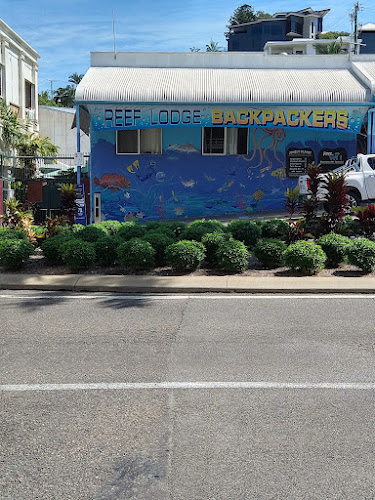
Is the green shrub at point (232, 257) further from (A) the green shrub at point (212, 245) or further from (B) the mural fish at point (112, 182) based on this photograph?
(B) the mural fish at point (112, 182)

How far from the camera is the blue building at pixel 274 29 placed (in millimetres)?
70625

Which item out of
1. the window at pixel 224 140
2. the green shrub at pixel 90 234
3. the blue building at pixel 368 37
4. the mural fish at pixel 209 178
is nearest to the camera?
the green shrub at pixel 90 234

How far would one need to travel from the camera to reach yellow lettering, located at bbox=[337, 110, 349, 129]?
19391mm

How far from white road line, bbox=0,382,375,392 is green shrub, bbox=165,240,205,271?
4888mm

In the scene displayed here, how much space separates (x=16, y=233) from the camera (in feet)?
36.8

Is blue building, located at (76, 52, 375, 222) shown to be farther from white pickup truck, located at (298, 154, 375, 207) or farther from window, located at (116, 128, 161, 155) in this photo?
white pickup truck, located at (298, 154, 375, 207)

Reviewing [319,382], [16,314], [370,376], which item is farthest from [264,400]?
[16,314]

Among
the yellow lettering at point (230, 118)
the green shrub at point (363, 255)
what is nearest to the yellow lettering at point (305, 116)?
the yellow lettering at point (230, 118)

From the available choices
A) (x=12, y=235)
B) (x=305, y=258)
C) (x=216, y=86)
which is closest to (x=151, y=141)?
(x=216, y=86)

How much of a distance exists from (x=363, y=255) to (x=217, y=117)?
33.9 feet

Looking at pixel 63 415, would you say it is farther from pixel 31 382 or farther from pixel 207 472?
pixel 207 472

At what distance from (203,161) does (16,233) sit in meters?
10.4

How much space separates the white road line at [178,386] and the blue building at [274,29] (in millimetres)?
69274

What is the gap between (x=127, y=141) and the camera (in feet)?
66.9
